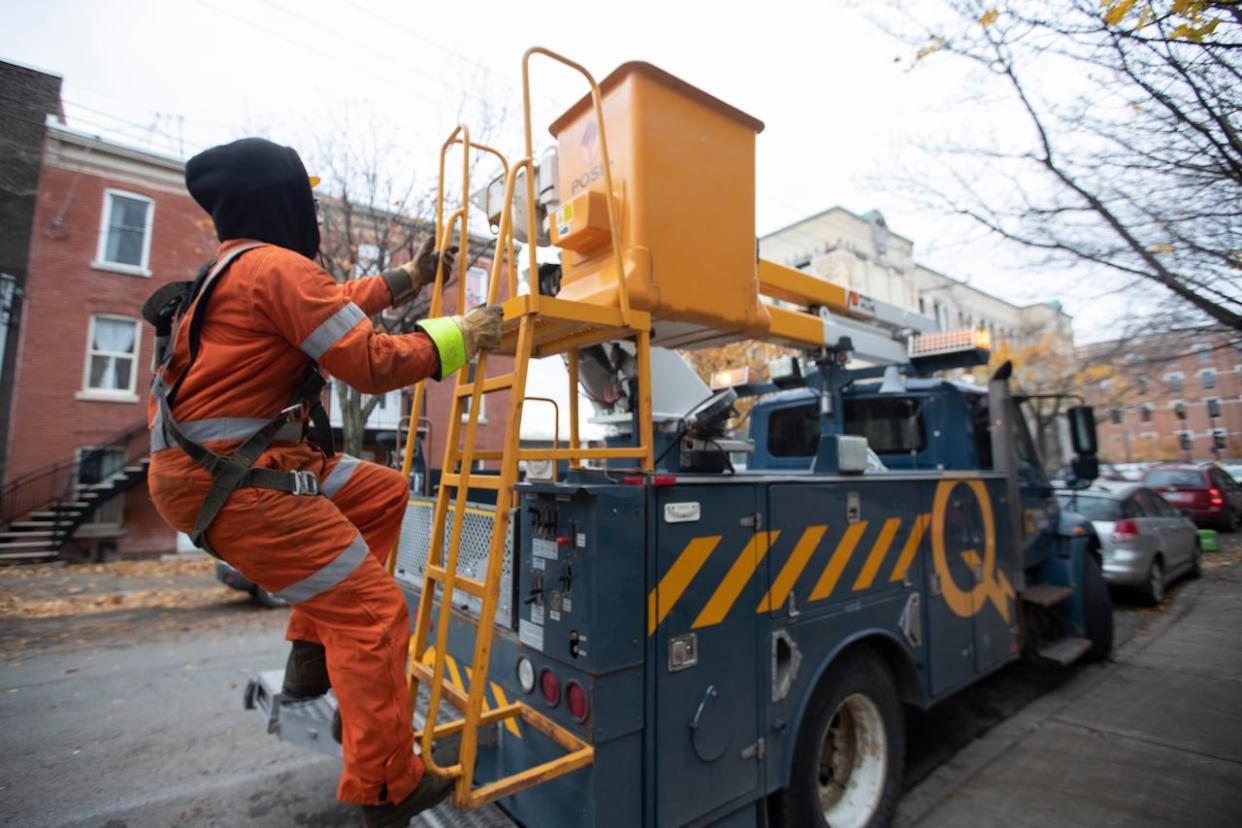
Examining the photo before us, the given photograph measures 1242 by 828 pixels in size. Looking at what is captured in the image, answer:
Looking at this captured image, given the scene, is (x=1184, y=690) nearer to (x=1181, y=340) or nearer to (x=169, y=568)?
(x=1181, y=340)

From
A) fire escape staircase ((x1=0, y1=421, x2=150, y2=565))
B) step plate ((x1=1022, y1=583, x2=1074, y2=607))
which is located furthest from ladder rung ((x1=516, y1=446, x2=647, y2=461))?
fire escape staircase ((x1=0, y1=421, x2=150, y2=565))

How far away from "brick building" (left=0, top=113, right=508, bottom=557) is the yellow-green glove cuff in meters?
10.5

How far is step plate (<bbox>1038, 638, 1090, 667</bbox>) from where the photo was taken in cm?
438

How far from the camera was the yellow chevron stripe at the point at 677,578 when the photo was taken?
2133 mm

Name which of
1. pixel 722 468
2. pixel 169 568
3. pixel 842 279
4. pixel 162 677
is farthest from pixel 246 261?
pixel 842 279

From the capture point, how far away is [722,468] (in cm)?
Result: 281

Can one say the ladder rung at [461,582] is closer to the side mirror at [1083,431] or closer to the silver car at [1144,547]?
the side mirror at [1083,431]

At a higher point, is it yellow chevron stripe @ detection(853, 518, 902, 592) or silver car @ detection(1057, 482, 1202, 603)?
yellow chevron stripe @ detection(853, 518, 902, 592)

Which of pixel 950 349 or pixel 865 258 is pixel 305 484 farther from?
pixel 865 258

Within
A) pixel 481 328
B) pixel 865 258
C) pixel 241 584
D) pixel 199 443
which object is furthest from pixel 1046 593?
pixel 865 258

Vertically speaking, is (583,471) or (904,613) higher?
(583,471)

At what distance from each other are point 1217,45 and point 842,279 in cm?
1907

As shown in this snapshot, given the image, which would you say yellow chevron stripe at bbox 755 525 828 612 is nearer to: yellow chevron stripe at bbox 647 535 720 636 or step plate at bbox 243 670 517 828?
yellow chevron stripe at bbox 647 535 720 636

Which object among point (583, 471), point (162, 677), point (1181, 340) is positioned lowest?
point (162, 677)
